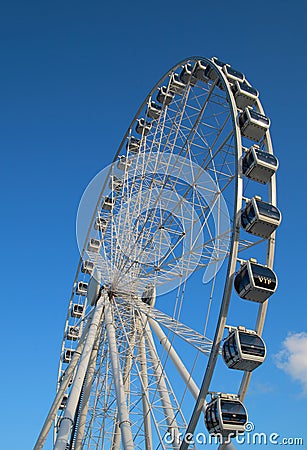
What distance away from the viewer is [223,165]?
45.8 ft

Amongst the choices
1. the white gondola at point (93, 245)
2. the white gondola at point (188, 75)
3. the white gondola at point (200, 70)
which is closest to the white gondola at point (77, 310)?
the white gondola at point (93, 245)

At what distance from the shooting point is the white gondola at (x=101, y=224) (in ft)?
65.8

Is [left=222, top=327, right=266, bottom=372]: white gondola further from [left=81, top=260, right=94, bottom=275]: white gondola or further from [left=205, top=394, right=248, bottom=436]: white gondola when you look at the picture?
[left=81, top=260, right=94, bottom=275]: white gondola

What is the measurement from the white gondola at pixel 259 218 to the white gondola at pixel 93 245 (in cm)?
1063

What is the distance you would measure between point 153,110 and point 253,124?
315 inches

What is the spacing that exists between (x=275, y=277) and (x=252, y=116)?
164 inches

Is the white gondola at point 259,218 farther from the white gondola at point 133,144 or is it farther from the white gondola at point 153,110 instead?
the white gondola at point 133,144

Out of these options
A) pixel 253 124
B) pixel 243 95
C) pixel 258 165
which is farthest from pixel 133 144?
pixel 258 165

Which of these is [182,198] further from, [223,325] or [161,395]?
[223,325]

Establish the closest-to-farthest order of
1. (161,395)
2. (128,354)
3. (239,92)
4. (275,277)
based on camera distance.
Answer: (275,277) → (239,92) → (161,395) → (128,354)

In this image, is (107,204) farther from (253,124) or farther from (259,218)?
(259,218)

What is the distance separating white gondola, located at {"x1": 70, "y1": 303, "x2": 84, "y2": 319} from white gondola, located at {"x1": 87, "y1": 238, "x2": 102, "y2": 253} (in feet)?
16.6

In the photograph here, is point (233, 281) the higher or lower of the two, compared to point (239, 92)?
lower

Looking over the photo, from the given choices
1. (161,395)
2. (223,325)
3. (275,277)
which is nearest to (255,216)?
(275,277)
